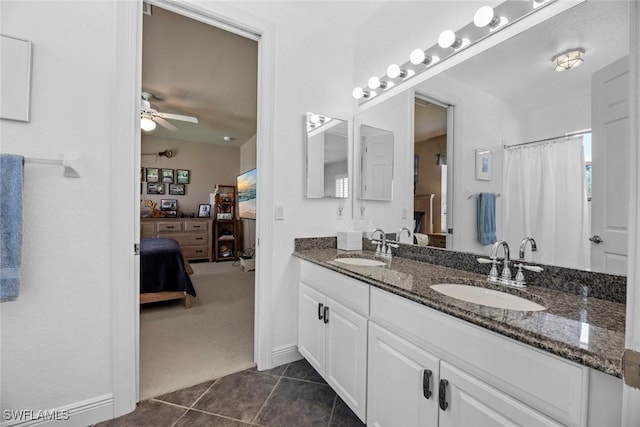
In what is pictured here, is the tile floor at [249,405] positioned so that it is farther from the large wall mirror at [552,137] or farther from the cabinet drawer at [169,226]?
the cabinet drawer at [169,226]

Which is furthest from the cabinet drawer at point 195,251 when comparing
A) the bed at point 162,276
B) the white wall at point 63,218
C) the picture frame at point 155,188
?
the white wall at point 63,218

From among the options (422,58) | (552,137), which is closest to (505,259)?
(552,137)

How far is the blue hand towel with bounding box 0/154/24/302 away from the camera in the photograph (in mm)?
1221

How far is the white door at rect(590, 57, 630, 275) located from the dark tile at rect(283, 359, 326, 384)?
5.31 ft

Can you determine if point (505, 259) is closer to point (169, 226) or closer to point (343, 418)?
point (343, 418)

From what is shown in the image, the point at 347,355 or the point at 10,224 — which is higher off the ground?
the point at 10,224

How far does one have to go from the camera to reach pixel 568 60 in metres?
1.21

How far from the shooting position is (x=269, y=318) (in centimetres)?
199

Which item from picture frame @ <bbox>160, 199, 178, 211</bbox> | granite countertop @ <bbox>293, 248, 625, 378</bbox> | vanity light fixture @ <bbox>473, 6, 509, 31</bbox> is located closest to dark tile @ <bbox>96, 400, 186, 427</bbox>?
granite countertop @ <bbox>293, 248, 625, 378</bbox>

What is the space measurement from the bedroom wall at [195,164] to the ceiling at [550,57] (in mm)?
5682

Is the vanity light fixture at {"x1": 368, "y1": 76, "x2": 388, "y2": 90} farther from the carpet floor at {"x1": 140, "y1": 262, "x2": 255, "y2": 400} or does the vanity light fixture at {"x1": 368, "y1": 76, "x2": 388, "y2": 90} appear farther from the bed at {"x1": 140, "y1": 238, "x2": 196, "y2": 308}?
the bed at {"x1": 140, "y1": 238, "x2": 196, "y2": 308}

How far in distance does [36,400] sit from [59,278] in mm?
592

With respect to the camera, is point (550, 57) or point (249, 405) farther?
point (249, 405)

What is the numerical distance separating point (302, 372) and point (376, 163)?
1.64 metres
